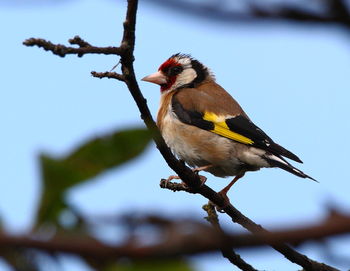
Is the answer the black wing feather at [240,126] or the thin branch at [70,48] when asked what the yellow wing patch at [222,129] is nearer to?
the black wing feather at [240,126]

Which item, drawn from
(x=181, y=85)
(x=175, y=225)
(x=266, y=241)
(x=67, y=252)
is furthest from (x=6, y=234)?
(x=181, y=85)

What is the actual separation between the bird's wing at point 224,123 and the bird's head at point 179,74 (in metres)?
0.89

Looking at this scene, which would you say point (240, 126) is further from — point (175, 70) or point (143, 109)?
point (143, 109)

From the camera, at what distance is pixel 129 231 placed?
2.62ft

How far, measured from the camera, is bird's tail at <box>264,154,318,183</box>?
6.68 m

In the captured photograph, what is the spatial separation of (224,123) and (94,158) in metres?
6.82

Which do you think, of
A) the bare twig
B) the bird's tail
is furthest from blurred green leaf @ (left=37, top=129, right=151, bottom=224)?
the bird's tail

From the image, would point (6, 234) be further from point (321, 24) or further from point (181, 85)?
point (181, 85)

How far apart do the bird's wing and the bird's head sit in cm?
89

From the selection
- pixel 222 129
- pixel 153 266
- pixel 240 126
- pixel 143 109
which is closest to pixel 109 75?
pixel 143 109

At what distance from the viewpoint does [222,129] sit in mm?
7727

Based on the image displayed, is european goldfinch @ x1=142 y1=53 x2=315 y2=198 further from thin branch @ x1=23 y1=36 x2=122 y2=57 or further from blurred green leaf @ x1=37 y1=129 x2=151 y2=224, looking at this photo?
blurred green leaf @ x1=37 y1=129 x2=151 y2=224

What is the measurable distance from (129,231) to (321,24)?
391 millimetres

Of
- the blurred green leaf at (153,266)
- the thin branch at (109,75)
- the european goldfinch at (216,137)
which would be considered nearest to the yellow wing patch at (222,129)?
the european goldfinch at (216,137)
